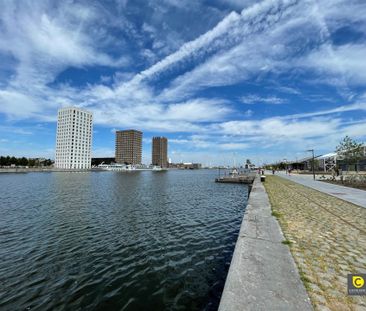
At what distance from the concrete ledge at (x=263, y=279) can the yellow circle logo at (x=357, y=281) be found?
1.13 metres

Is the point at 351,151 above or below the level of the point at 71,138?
below

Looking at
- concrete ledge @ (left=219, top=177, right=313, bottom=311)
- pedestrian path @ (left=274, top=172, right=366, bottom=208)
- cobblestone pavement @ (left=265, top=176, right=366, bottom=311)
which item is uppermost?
pedestrian path @ (left=274, top=172, right=366, bottom=208)

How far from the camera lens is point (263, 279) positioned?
4.78 meters

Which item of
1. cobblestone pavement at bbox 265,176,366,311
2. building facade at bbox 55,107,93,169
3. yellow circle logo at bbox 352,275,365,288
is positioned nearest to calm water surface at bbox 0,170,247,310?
cobblestone pavement at bbox 265,176,366,311

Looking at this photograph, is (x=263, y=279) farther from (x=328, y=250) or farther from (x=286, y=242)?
(x=328, y=250)

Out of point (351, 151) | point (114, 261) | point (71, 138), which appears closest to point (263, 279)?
point (114, 261)

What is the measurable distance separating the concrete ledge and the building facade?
188190 millimetres

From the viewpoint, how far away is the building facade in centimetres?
17150

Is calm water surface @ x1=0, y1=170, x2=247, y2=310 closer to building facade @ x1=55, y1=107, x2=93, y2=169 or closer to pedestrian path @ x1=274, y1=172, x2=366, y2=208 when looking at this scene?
pedestrian path @ x1=274, y1=172, x2=366, y2=208

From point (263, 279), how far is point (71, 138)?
18957 centimetres

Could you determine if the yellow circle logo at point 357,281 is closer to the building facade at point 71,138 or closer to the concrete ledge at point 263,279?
the concrete ledge at point 263,279

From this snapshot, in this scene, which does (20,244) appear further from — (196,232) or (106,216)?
(196,232)

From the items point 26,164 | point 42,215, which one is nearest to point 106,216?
point 42,215

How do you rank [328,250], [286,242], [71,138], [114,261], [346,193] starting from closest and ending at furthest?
[328,250] → [286,242] → [114,261] → [346,193] → [71,138]
